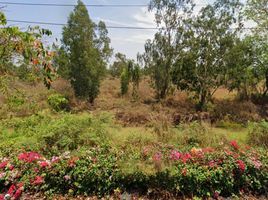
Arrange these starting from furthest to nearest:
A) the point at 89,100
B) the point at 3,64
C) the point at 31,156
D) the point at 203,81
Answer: the point at 89,100
the point at 203,81
the point at 31,156
the point at 3,64

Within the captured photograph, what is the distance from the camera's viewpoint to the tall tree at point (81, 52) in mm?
12180

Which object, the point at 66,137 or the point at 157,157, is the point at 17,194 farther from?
the point at 157,157

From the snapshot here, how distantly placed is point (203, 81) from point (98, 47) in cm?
740

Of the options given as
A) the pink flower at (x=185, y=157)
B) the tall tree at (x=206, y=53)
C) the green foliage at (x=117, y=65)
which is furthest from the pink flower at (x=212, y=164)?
the green foliage at (x=117, y=65)

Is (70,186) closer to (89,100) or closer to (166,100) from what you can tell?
(89,100)

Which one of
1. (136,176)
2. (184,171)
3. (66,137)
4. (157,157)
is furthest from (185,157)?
(66,137)

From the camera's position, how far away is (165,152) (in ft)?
13.3

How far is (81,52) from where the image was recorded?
1227 cm

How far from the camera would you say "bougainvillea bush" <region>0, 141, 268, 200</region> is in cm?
337

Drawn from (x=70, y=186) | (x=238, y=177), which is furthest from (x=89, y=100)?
(x=238, y=177)

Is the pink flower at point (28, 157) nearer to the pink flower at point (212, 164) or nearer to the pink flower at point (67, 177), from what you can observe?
the pink flower at point (67, 177)

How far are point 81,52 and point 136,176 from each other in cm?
1042

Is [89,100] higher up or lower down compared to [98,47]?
lower down

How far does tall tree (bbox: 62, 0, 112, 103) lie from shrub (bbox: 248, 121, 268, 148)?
9.49m
